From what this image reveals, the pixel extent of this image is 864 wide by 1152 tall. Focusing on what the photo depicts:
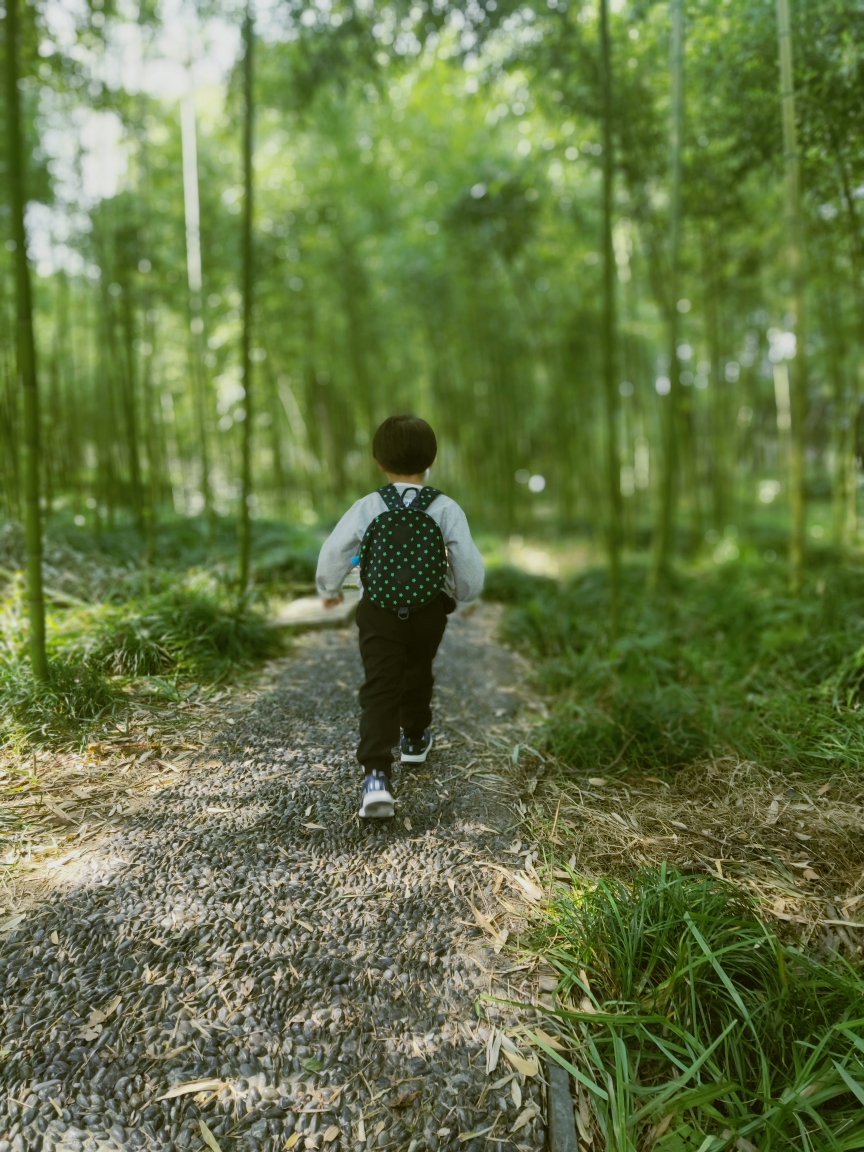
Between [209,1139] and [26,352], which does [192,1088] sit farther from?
[26,352]

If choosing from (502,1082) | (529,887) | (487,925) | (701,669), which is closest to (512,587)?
(701,669)

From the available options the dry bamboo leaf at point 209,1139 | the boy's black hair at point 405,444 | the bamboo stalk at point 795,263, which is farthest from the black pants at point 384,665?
the bamboo stalk at point 795,263

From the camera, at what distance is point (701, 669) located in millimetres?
2756

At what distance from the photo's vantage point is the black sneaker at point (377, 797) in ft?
5.39

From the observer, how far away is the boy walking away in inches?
64.9

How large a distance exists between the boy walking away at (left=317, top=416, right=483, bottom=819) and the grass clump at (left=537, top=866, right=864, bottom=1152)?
586 millimetres

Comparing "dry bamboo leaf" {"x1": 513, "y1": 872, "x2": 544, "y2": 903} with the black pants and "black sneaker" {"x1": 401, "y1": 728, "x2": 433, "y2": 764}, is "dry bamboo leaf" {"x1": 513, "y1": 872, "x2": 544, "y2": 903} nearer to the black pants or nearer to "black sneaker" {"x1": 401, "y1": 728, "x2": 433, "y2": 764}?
the black pants

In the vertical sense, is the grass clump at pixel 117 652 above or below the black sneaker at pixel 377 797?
above

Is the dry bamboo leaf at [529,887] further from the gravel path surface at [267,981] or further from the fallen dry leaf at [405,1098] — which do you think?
the fallen dry leaf at [405,1098]

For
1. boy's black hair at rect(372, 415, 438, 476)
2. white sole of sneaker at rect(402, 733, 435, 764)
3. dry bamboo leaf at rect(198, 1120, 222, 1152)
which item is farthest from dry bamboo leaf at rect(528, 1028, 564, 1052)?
boy's black hair at rect(372, 415, 438, 476)

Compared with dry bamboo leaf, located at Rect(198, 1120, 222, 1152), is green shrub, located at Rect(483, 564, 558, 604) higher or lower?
higher

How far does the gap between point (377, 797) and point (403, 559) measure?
597mm

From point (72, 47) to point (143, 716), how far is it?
363cm

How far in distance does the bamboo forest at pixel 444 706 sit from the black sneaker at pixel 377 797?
0.01 meters
